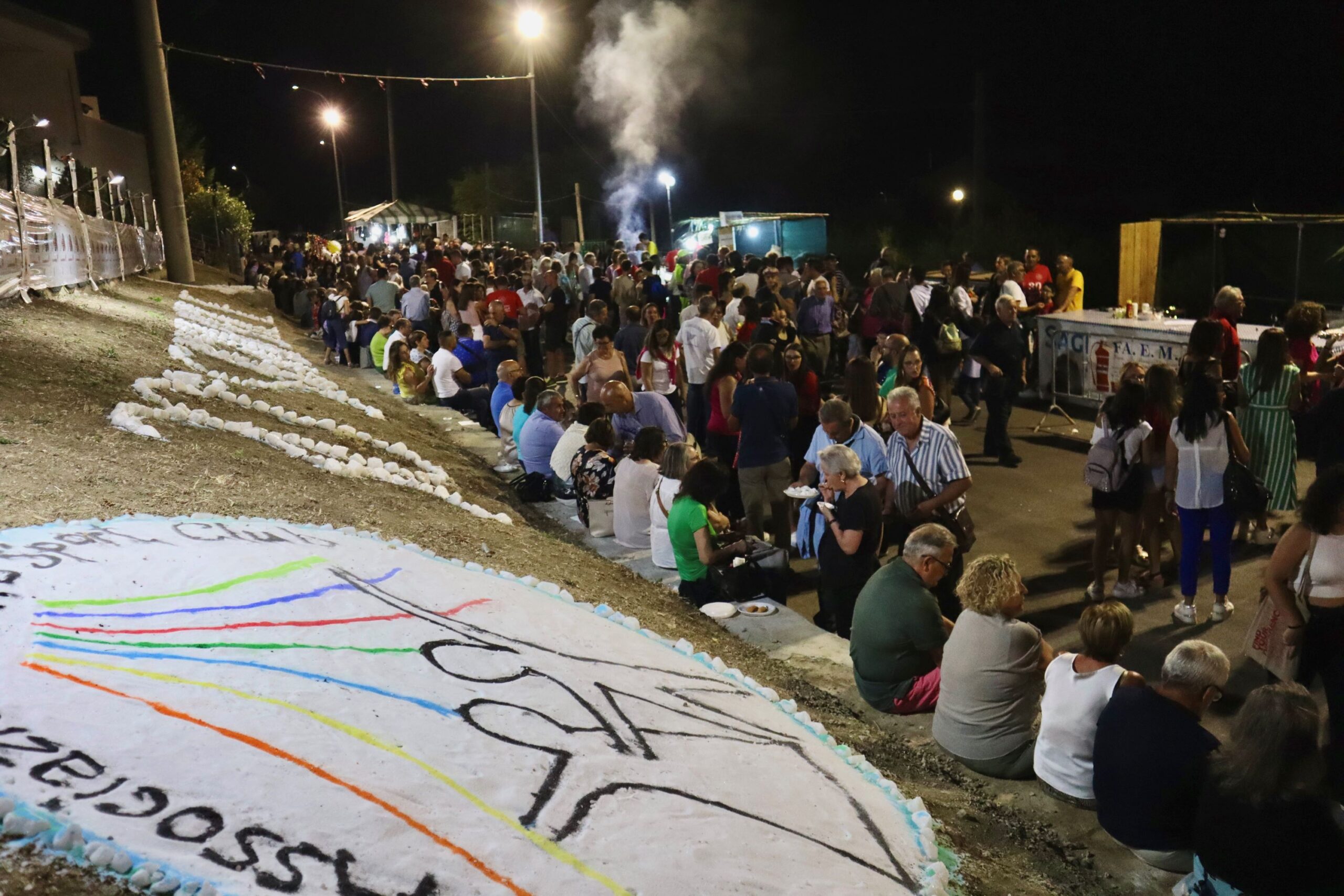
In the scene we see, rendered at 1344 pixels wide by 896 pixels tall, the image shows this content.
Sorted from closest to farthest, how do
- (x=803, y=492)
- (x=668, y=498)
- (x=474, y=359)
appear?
(x=803, y=492) < (x=668, y=498) < (x=474, y=359)

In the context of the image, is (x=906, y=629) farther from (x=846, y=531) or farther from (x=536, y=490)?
(x=536, y=490)

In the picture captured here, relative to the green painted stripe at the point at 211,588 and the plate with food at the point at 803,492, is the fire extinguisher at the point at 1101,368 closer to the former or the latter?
the plate with food at the point at 803,492

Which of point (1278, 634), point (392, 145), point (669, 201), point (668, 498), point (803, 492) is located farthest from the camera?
point (392, 145)

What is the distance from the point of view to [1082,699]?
4535 millimetres

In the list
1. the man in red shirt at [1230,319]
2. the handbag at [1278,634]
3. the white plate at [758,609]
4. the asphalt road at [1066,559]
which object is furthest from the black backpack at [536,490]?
the handbag at [1278,634]

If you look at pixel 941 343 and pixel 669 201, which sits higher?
pixel 669 201

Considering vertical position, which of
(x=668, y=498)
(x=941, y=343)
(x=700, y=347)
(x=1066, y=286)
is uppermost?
(x=1066, y=286)

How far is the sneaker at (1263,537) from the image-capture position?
8.35 meters

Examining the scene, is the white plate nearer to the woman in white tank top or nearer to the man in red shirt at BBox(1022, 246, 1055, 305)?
the woman in white tank top

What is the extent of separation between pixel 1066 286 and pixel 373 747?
12.5 meters

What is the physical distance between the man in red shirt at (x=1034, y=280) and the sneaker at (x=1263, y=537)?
641 cm

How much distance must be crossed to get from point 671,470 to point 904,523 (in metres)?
1.54

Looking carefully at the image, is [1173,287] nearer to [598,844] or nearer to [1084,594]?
[1084,594]

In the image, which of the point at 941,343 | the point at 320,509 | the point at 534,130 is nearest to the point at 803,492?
the point at 320,509
